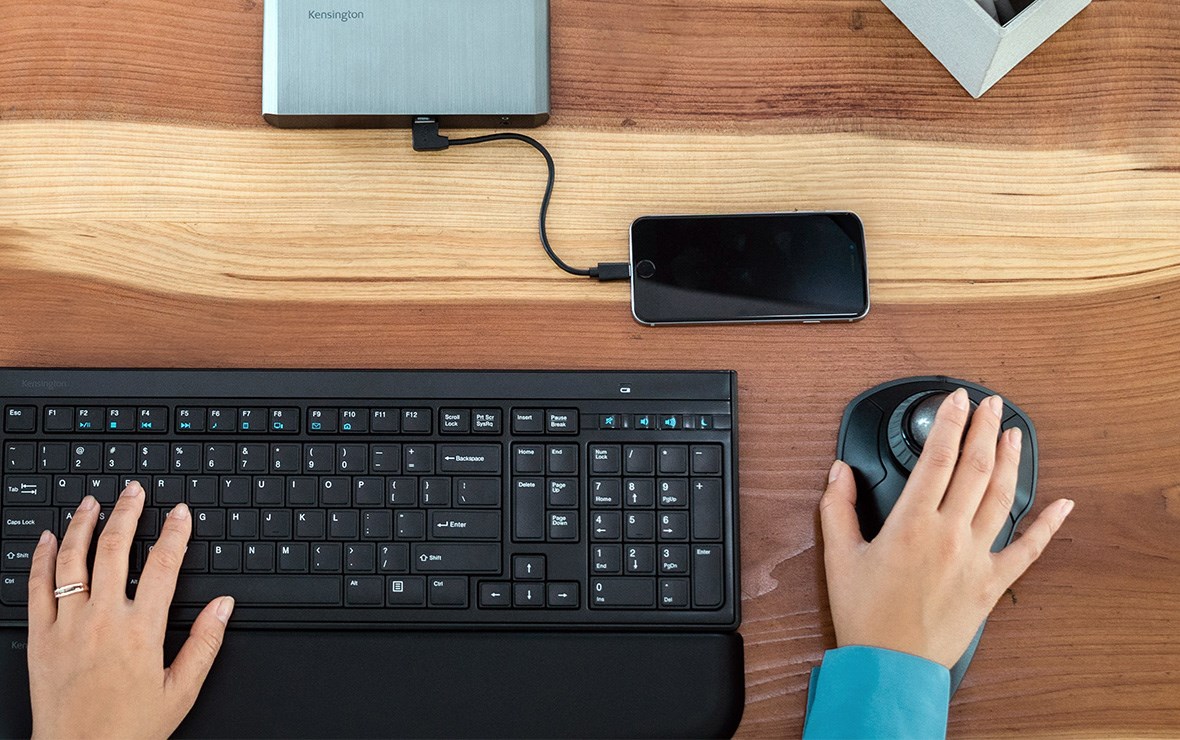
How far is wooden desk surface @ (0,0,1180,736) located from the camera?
756mm

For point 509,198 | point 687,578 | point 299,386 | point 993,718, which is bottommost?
point 993,718

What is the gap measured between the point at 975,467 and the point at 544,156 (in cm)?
42

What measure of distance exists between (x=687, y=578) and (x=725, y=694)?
0.09 metres

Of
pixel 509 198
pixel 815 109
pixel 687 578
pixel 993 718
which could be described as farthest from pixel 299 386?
pixel 993 718

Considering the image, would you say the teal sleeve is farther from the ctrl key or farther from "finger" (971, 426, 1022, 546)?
the ctrl key

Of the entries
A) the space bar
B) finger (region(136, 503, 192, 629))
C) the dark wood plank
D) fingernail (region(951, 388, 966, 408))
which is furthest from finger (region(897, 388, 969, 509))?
finger (region(136, 503, 192, 629))

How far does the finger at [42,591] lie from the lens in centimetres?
69

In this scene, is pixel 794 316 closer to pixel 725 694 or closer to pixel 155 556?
pixel 725 694

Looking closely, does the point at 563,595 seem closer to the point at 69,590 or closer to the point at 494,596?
the point at 494,596

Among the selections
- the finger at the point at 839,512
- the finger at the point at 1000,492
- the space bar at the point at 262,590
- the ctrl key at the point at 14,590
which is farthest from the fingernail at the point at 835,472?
the ctrl key at the point at 14,590

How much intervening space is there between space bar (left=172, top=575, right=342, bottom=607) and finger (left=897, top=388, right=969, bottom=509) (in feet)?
1.46

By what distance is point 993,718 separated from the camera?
71 cm

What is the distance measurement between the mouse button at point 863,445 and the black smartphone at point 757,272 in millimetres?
80

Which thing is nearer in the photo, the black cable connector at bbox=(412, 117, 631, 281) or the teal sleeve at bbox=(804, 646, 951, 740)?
the teal sleeve at bbox=(804, 646, 951, 740)
